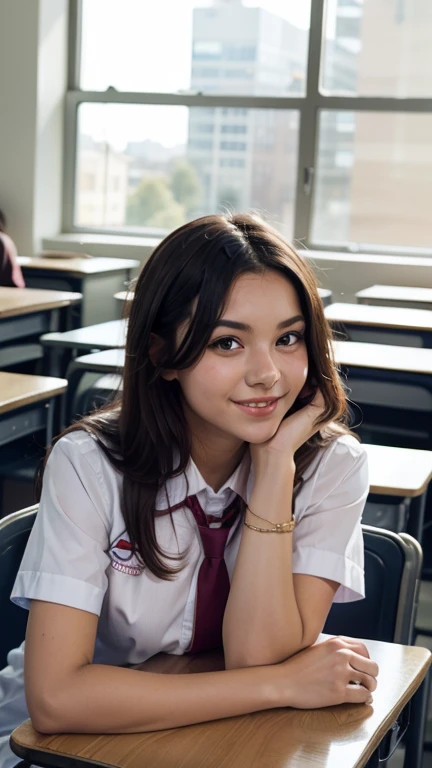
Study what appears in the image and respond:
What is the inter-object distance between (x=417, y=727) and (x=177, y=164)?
5.35 m

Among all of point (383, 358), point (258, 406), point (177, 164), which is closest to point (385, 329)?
point (383, 358)

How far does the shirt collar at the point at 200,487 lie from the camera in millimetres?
1200

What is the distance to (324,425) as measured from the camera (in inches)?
50.4

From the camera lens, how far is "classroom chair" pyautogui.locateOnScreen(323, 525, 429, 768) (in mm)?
1350

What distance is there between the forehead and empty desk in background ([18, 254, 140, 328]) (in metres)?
4.10

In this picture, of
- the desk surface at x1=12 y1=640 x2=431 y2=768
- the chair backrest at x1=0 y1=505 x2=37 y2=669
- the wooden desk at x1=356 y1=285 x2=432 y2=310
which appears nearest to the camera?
the desk surface at x1=12 y1=640 x2=431 y2=768

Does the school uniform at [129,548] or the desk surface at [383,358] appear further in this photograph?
the desk surface at [383,358]

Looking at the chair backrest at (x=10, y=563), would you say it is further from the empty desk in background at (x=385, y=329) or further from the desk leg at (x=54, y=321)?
the desk leg at (x=54, y=321)

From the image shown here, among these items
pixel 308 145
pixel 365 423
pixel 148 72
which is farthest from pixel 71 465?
pixel 148 72

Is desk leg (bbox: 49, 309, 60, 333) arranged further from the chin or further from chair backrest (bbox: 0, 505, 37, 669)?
the chin

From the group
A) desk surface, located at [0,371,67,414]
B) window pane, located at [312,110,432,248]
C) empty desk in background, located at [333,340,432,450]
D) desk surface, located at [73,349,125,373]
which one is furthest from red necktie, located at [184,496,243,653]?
window pane, located at [312,110,432,248]

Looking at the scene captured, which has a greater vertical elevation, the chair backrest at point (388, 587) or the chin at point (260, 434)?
the chin at point (260, 434)

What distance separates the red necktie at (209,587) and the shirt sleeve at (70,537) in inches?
5.1

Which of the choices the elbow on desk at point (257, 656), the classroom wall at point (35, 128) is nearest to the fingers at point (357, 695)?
the elbow on desk at point (257, 656)
